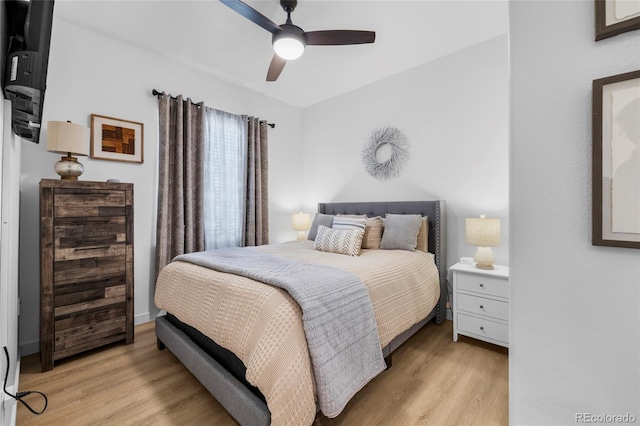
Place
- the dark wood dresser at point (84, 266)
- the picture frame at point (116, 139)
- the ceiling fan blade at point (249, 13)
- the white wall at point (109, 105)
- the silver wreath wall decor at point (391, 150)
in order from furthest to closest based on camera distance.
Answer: the silver wreath wall decor at point (391, 150), the picture frame at point (116, 139), the white wall at point (109, 105), the dark wood dresser at point (84, 266), the ceiling fan blade at point (249, 13)

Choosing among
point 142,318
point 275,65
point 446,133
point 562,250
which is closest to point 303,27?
point 275,65

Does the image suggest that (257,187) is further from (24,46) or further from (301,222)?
(24,46)

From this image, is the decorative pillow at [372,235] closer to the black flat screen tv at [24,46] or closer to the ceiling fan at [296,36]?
the ceiling fan at [296,36]

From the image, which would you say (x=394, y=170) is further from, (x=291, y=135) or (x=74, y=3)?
(x=74, y=3)

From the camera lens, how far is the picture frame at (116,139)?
258cm

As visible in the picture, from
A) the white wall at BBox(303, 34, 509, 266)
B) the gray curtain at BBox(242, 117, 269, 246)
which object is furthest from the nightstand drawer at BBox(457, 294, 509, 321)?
the gray curtain at BBox(242, 117, 269, 246)

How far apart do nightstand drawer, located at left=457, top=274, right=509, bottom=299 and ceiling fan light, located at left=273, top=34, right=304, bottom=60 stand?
2.29 metres

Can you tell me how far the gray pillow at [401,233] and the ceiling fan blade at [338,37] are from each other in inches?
64.4

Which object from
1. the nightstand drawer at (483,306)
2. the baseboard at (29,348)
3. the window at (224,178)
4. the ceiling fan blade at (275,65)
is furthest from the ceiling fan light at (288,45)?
the baseboard at (29,348)

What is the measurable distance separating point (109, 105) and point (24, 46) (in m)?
2.03

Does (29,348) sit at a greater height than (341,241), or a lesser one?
lesser

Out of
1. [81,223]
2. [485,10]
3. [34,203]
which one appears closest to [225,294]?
[81,223]

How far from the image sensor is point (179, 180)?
9.82 feet

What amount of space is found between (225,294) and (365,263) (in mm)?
1047
